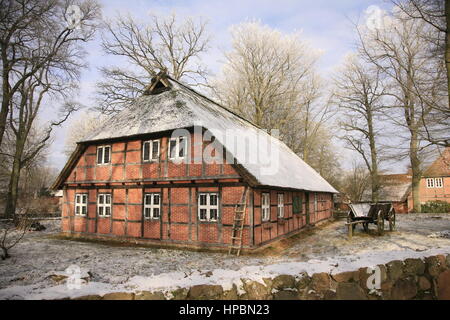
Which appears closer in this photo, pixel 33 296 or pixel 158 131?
pixel 33 296

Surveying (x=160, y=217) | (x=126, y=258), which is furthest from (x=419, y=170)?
(x=126, y=258)

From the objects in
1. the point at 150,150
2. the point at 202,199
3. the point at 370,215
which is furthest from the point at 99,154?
the point at 370,215

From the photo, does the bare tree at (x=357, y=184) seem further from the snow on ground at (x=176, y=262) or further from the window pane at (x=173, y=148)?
the window pane at (x=173, y=148)

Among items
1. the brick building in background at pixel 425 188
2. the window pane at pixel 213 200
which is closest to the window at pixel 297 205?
the window pane at pixel 213 200

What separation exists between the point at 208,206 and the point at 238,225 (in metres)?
1.57

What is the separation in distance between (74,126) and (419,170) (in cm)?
4601

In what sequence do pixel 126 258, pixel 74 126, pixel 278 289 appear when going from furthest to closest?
pixel 74 126
pixel 126 258
pixel 278 289

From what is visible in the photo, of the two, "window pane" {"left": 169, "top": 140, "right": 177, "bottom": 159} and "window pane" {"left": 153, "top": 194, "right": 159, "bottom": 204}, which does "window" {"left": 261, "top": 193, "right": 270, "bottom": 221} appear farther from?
"window pane" {"left": 153, "top": 194, "right": 159, "bottom": 204}

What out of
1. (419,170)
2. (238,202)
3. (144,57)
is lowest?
(238,202)

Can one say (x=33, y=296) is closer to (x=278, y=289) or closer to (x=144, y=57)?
(x=278, y=289)

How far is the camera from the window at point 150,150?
45.2 ft

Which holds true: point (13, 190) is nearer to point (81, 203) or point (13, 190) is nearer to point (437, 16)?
point (81, 203)

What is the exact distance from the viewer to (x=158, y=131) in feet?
42.9

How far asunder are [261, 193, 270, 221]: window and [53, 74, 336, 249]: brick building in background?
5 cm
